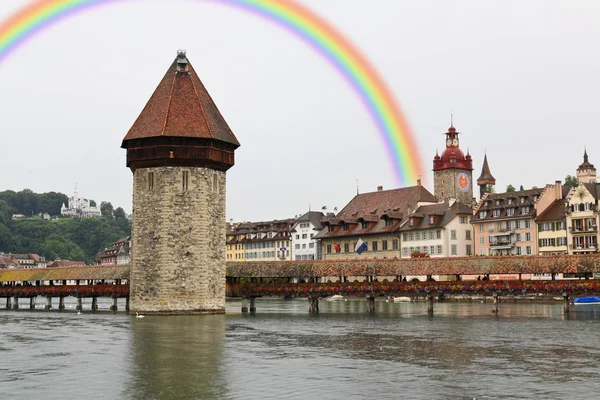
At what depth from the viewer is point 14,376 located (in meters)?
23.1

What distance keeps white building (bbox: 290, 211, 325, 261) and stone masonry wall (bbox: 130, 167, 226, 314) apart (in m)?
61.0

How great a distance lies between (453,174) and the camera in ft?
365

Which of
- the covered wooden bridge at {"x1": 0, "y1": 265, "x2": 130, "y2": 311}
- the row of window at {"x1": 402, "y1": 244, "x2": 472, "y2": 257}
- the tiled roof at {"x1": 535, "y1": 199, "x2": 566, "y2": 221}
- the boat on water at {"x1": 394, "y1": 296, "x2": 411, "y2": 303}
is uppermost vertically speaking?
the tiled roof at {"x1": 535, "y1": 199, "x2": 566, "y2": 221}

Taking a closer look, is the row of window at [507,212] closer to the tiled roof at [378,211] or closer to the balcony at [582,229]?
the balcony at [582,229]

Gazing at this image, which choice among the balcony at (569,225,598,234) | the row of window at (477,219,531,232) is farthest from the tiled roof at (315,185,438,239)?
the balcony at (569,225,598,234)

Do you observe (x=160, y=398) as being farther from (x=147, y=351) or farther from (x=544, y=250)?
(x=544, y=250)

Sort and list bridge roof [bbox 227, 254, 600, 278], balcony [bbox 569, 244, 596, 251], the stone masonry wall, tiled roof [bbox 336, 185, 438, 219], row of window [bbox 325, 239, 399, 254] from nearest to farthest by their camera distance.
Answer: bridge roof [bbox 227, 254, 600, 278]
the stone masonry wall
balcony [bbox 569, 244, 596, 251]
row of window [bbox 325, 239, 399, 254]
tiled roof [bbox 336, 185, 438, 219]

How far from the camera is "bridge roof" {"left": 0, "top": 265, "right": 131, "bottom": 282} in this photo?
67188 mm

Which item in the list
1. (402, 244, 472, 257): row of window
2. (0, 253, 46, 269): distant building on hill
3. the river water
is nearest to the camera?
the river water

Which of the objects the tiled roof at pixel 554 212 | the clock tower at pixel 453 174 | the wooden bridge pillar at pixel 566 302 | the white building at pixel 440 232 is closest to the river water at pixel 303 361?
the wooden bridge pillar at pixel 566 302

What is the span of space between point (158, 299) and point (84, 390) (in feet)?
107

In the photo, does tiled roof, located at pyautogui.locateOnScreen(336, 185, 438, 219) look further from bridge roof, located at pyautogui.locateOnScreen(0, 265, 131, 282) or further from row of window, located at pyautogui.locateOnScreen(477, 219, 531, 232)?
bridge roof, located at pyautogui.locateOnScreen(0, 265, 131, 282)

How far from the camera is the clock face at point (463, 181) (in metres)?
112

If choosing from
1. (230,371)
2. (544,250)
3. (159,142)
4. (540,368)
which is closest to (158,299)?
(159,142)
